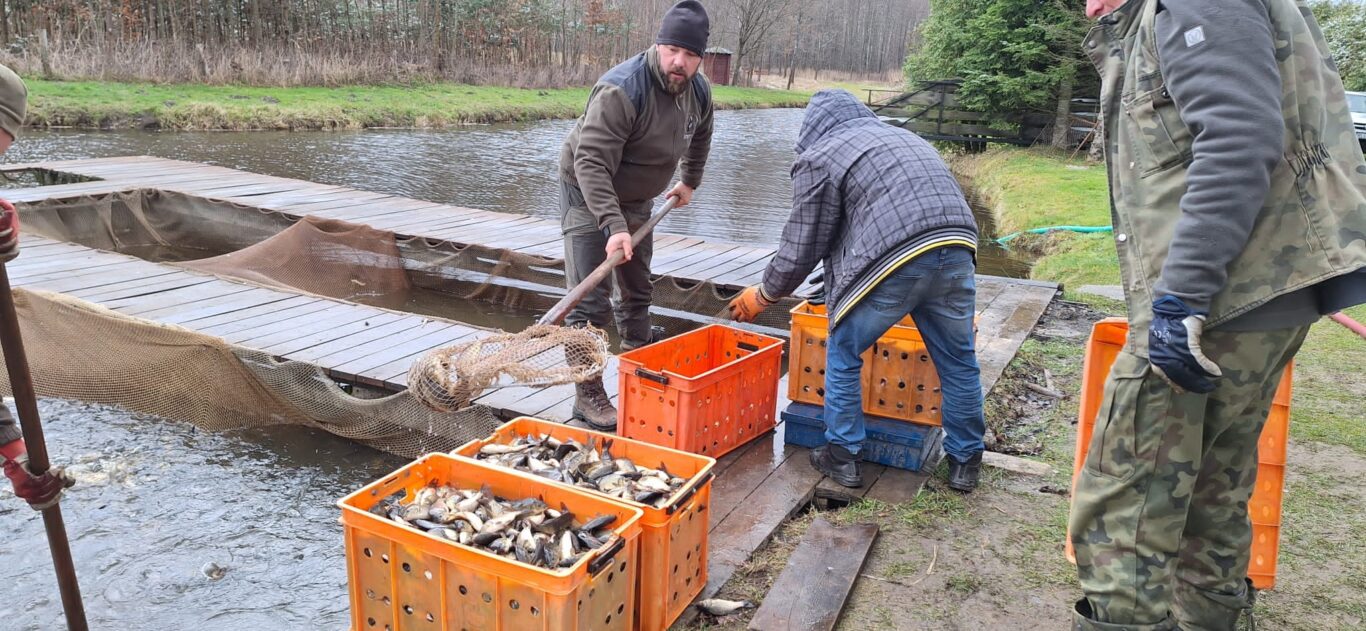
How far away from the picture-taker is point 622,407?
146 inches

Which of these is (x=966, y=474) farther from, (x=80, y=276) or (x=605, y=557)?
(x=80, y=276)

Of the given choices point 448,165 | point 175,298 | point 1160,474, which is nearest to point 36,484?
point 1160,474

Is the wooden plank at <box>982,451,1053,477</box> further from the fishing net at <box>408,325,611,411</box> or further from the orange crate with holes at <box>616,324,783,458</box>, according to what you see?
Result: the fishing net at <box>408,325,611,411</box>

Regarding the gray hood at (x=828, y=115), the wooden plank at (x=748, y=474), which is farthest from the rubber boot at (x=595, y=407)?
the gray hood at (x=828, y=115)

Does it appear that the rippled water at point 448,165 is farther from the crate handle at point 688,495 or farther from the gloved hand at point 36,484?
the gloved hand at point 36,484

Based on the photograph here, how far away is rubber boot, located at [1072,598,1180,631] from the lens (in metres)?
2.13

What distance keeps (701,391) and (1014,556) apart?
127cm

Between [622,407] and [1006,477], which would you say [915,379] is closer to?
[1006,477]

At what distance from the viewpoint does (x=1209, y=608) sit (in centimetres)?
237

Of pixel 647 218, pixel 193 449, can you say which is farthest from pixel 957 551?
pixel 193 449

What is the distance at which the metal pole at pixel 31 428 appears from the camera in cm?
236

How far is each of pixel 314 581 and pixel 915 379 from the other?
2.68 m

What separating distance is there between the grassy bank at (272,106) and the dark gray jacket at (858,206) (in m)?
16.8

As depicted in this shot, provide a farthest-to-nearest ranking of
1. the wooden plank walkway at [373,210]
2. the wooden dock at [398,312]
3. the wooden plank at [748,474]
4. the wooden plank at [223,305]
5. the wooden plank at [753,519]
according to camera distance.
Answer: the wooden plank walkway at [373,210] → the wooden plank at [223,305] → the wooden dock at [398,312] → the wooden plank at [748,474] → the wooden plank at [753,519]
